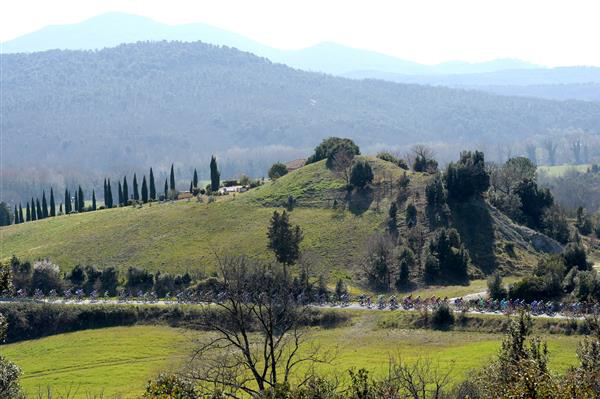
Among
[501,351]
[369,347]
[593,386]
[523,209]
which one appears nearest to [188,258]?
[369,347]

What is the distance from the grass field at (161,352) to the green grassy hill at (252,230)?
686 inches

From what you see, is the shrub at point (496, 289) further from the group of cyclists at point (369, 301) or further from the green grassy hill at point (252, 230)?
the green grassy hill at point (252, 230)

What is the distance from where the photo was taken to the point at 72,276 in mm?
86312

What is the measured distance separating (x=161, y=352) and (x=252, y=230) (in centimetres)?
3214

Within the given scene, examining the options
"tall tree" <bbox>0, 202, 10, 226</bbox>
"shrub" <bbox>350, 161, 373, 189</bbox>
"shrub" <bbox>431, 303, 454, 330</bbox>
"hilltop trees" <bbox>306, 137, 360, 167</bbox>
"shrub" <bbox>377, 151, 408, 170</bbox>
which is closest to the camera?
"shrub" <bbox>431, 303, 454, 330</bbox>

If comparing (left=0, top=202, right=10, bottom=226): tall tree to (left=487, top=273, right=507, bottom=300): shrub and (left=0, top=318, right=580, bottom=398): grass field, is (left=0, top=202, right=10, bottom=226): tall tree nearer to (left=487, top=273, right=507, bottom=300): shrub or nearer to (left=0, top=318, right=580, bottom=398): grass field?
(left=0, top=318, right=580, bottom=398): grass field

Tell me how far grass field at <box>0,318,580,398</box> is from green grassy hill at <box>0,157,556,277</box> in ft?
57.1

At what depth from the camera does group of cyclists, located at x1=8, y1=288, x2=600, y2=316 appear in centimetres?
6669

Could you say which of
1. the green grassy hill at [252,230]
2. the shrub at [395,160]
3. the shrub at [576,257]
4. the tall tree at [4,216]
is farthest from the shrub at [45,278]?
the shrub at [576,257]

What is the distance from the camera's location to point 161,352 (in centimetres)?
6350

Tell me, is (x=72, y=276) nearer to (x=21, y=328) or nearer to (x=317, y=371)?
(x=21, y=328)

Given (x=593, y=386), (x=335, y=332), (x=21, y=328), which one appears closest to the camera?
(x=593, y=386)

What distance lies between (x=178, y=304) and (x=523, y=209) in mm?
49922

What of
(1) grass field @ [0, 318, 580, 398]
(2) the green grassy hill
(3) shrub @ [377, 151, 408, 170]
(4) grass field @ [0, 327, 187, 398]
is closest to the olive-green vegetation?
(2) the green grassy hill
